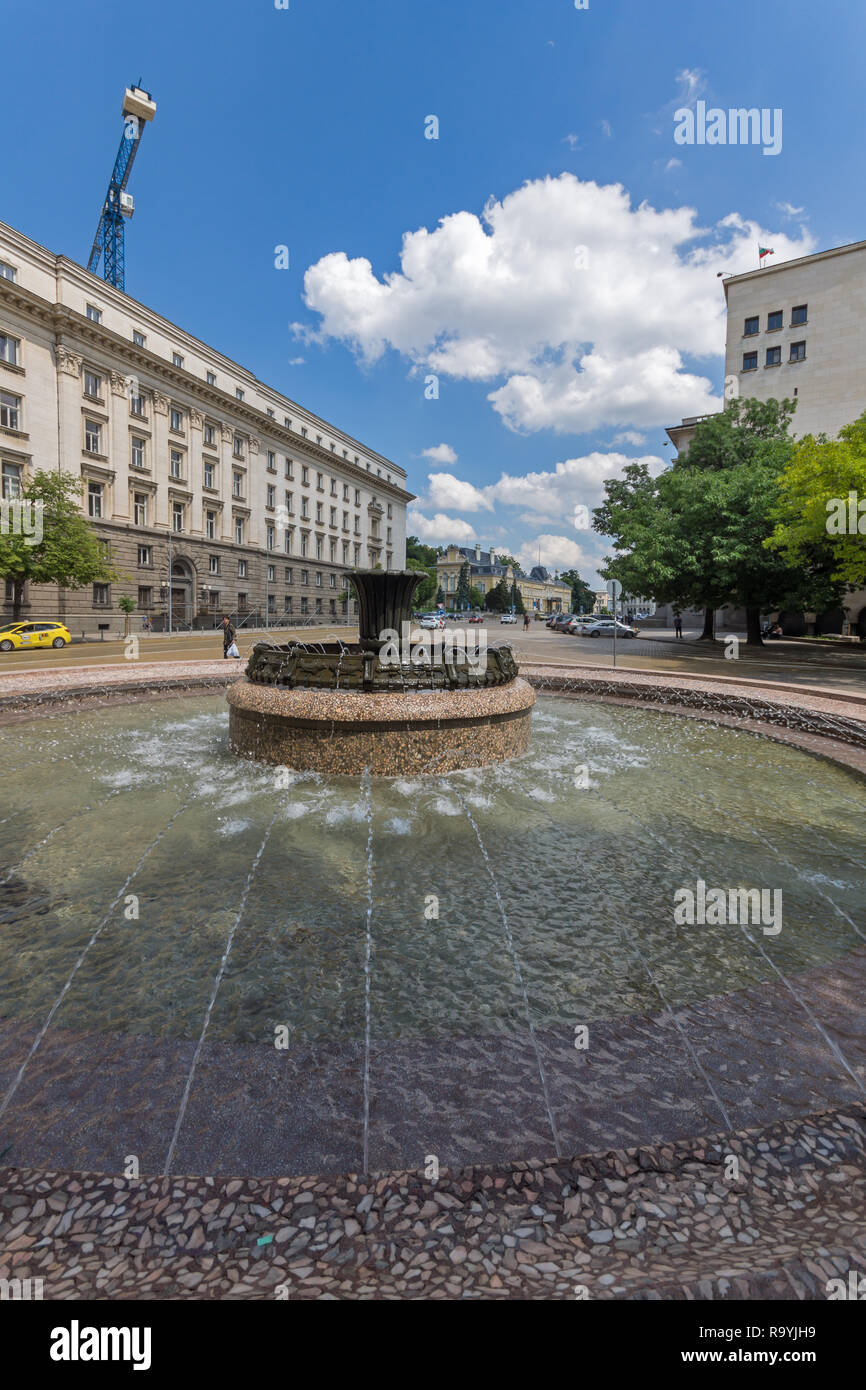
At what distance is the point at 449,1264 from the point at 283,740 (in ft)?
22.6

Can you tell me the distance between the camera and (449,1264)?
88.7 inches

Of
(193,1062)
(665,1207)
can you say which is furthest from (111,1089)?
(665,1207)

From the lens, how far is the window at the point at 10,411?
1420 inches

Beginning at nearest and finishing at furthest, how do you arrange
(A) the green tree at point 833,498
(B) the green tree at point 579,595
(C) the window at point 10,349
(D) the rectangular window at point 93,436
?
(A) the green tree at point 833,498 → (C) the window at point 10,349 → (D) the rectangular window at point 93,436 → (B) the green tree at point 579,595

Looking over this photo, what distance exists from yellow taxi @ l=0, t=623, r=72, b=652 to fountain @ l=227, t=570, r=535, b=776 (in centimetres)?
2511

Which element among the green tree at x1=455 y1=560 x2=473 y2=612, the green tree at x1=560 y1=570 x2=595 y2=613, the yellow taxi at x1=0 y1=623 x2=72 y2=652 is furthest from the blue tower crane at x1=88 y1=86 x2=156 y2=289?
the green tree at x1=560 y1=570 x2=595 y2=613

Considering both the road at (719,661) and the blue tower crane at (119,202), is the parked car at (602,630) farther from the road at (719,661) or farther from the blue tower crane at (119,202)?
the blue tower crane at (119,202)

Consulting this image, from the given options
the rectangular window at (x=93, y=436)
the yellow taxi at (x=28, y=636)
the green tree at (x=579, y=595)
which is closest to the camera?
the yellow taxi at (x=28, y=636)

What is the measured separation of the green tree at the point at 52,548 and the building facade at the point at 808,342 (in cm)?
3928

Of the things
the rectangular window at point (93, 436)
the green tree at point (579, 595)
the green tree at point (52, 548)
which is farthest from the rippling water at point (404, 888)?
the green tree at point (579, 595)

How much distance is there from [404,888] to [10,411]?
42.9 meters

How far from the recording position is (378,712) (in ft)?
27.1
